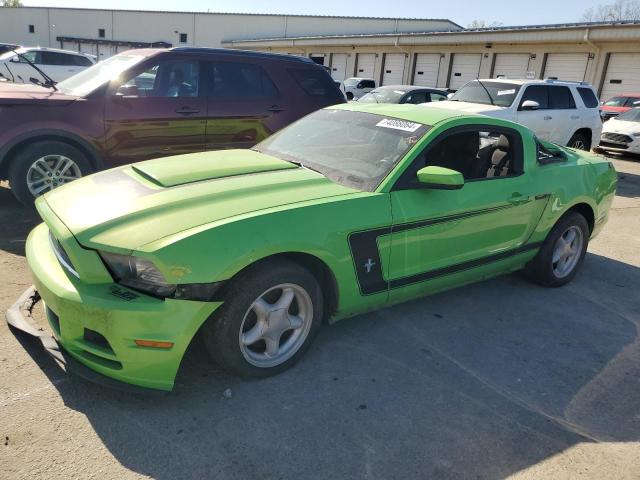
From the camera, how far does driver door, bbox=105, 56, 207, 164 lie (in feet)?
19.1

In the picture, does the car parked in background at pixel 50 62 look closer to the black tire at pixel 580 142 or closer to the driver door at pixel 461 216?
the black tire at pixel 580 142

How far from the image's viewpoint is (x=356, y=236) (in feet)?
10.4

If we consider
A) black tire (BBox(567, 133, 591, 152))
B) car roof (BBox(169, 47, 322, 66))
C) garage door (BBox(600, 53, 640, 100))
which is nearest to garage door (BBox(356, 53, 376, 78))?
garage door (BBox(600, 53, 640, 100))

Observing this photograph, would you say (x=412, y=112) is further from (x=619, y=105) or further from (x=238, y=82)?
(x=619, y=105)

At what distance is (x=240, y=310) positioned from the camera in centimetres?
280

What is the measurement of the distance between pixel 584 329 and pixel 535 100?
7667mm

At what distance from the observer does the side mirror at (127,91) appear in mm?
5828

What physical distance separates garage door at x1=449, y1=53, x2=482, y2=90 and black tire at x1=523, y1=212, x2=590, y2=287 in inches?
917

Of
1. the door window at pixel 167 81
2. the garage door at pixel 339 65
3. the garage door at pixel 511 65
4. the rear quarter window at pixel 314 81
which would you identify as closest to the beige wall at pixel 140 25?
the garage door at pixel 339 65

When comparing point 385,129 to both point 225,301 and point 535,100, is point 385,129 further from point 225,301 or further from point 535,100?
point 535,100

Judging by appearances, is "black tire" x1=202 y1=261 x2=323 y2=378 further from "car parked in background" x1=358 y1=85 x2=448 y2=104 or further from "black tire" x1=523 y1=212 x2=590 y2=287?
"car parked in background" x1=358 y1=85 x2=448 y2=104

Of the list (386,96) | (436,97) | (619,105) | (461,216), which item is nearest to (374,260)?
(461,216)

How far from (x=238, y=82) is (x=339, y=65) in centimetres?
3226

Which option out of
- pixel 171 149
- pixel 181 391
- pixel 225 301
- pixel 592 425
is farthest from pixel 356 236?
pixel 171 149
